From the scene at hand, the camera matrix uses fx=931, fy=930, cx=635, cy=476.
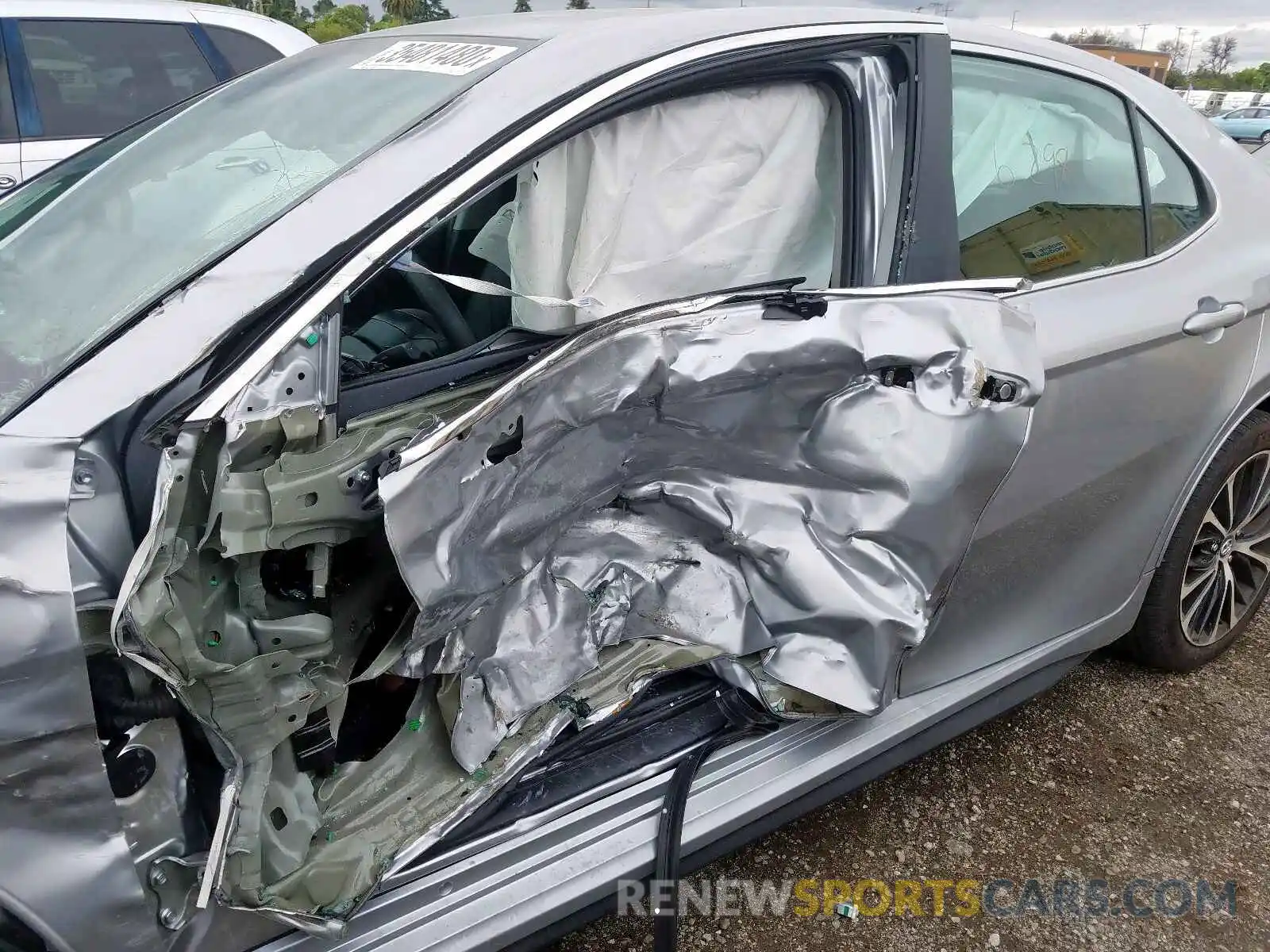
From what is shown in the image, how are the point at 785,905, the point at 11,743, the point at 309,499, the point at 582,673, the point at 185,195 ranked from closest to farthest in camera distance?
the point at 11,743 < the point at 309,499 < the point at 185,195 < the point at 582,673 < the point at 785,905

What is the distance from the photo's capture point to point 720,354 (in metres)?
1.50

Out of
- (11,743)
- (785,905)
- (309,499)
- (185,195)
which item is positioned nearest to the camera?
(11,743)

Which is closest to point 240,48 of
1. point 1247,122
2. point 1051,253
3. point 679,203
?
point 679,203

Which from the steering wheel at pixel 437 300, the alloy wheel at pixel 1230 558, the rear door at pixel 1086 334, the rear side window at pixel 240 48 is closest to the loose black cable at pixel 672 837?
the rear door at pixel 1086 334

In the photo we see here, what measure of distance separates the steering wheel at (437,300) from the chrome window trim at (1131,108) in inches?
40.6

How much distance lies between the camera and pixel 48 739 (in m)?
1.03

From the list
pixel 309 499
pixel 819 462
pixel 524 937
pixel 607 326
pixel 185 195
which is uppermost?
pixel 185 195

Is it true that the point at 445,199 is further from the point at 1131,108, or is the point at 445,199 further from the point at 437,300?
the point at 1131,108

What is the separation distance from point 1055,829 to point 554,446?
1.45 m

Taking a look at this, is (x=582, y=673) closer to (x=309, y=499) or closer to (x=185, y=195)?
(x=309, y=499)

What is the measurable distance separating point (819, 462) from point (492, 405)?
2.14 ft

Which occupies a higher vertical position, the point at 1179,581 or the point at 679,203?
the point at 679,203

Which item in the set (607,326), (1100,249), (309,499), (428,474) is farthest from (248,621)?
(1100,249)

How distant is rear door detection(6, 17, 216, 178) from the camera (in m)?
4.17
